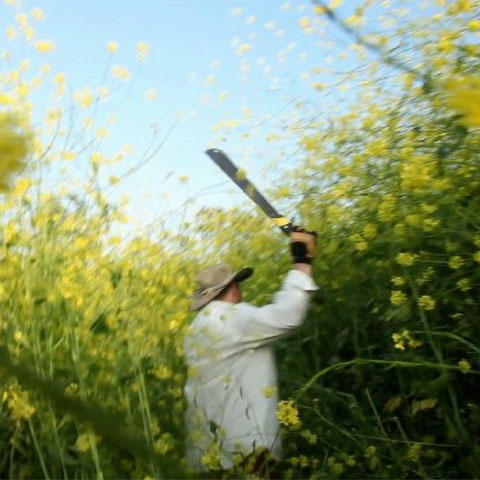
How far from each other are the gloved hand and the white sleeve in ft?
0.44

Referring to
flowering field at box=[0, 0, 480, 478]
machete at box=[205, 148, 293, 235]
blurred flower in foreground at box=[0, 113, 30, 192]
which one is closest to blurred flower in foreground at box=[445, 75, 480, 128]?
blurred flower in foreground at box=[0, 113, 30, 192]

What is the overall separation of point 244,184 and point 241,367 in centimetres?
88

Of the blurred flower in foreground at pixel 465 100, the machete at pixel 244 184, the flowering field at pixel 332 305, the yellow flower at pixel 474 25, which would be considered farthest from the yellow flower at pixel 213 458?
the blurred flower in foreground at pixel 465 100

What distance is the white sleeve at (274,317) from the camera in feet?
8.29

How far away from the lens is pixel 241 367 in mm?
2566

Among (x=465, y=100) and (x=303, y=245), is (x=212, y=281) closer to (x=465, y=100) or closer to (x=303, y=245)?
(x=303, y=245)

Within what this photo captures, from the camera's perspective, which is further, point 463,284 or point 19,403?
point 463,284

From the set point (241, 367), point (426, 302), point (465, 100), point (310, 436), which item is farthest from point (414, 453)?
point (465, 100)

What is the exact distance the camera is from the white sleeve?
2.53 m

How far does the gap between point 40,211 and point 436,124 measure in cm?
137

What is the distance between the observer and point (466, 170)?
9.34 feet

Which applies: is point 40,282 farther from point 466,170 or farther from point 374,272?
point 466,170

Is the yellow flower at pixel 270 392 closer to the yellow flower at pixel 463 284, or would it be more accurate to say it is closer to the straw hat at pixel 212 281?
the straw hat at pixel 212 281

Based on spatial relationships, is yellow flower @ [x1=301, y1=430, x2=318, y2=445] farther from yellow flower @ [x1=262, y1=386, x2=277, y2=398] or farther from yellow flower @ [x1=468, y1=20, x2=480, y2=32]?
yellow flower @ [x1=468, y1=20, x2=480, y2=32]
